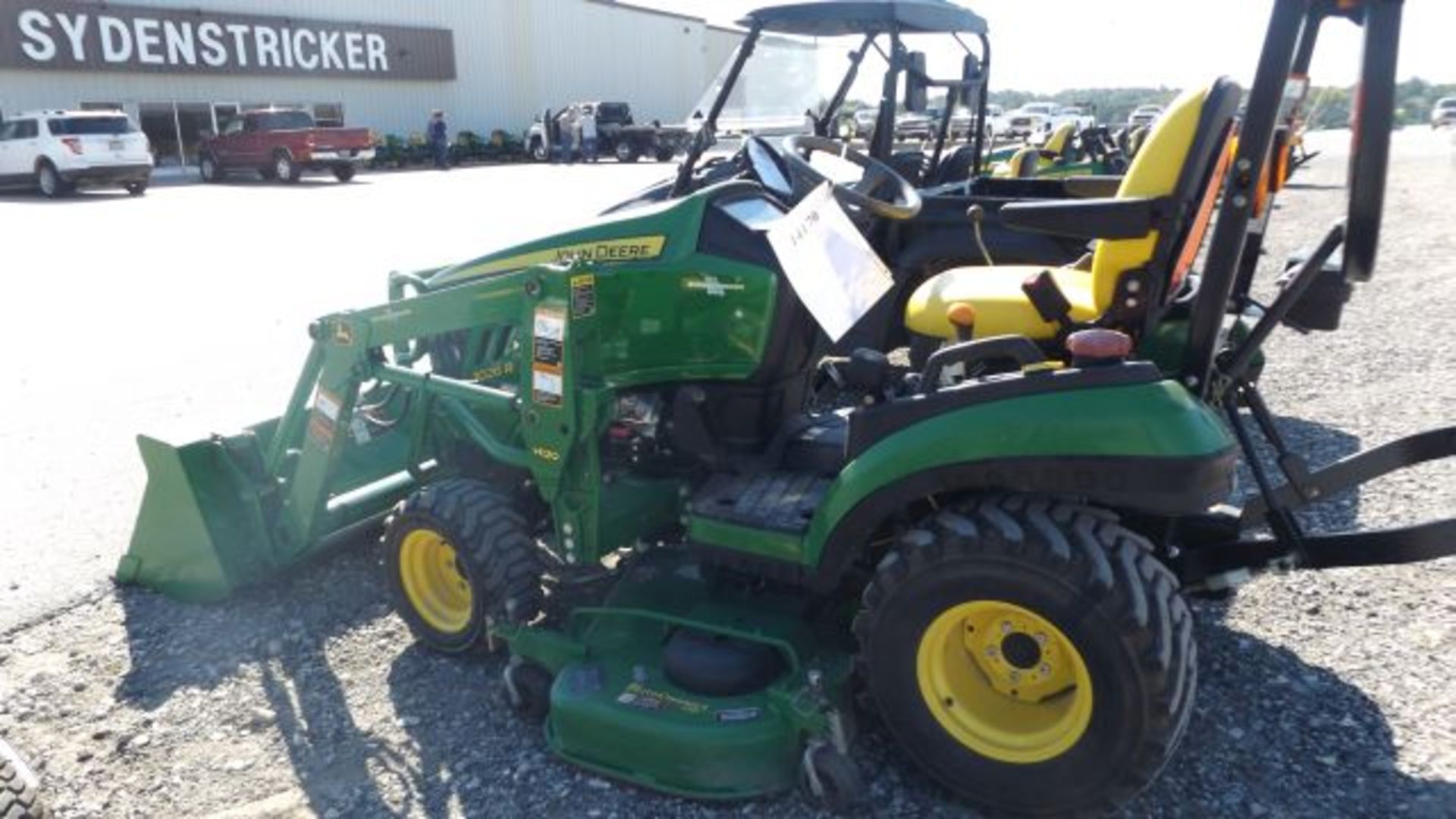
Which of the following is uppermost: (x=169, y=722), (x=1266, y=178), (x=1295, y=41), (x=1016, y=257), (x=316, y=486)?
(x=1295, y=41)

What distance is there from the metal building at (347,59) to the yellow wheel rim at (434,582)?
28378mm

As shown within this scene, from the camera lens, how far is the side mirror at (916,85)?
6.96 meters

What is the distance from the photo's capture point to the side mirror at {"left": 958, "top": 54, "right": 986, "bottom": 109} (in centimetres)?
756

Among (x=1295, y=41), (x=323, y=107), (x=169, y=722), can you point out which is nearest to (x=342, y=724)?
(x=169, y=722)

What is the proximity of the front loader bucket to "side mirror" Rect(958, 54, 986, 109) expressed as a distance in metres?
5.67

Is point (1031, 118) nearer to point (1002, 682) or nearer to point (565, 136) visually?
point (565, 136)

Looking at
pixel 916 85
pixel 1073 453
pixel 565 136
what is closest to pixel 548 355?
pixel 1073 453

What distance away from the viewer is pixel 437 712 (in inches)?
130

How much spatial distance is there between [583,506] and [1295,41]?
2.33 m

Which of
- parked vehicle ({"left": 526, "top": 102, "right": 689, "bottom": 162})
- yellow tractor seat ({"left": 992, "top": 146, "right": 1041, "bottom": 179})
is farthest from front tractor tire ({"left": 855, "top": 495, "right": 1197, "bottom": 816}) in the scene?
parked vehicle ({"left": 526, "top": 102, "right": 689, "bottom": 162})

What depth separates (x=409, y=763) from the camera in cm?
305

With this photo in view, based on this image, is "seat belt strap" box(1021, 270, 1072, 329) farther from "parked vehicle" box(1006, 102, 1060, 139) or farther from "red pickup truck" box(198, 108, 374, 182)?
"red pickup truck" box(198, 108, 374, 182)

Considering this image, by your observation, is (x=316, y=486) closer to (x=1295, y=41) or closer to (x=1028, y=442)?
(x=1028, y=442)

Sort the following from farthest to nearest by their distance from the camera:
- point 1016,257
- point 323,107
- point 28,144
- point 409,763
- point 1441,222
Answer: point 323,107 → point 28,144 → point 1441,222 → point 1016,257 → point 409,763
